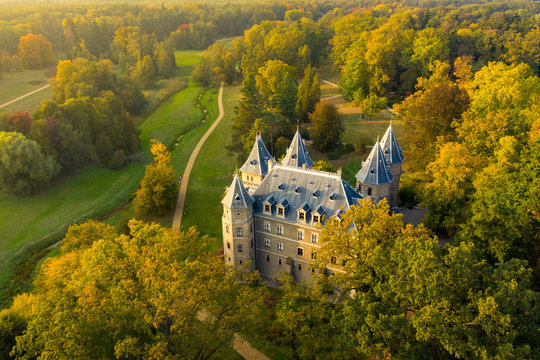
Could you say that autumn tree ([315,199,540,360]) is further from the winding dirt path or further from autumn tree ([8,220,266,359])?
the winding dirt path

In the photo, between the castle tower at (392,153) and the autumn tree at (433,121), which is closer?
the castle tower at (392,153)

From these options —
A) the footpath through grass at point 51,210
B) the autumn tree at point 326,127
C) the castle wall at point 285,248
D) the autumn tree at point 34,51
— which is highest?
the autumn tree at point 34,51

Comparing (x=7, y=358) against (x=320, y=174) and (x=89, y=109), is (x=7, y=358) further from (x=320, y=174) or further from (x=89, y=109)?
(x=89, y=109)

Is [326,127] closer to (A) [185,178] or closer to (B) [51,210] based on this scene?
(A) [185,178]

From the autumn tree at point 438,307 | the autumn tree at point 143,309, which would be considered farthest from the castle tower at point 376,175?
the autumn tree at point 143,309

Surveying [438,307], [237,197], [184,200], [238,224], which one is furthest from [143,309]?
[184,200]

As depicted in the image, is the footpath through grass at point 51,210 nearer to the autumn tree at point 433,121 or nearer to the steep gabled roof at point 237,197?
the steep gabled roof at point 237,197
